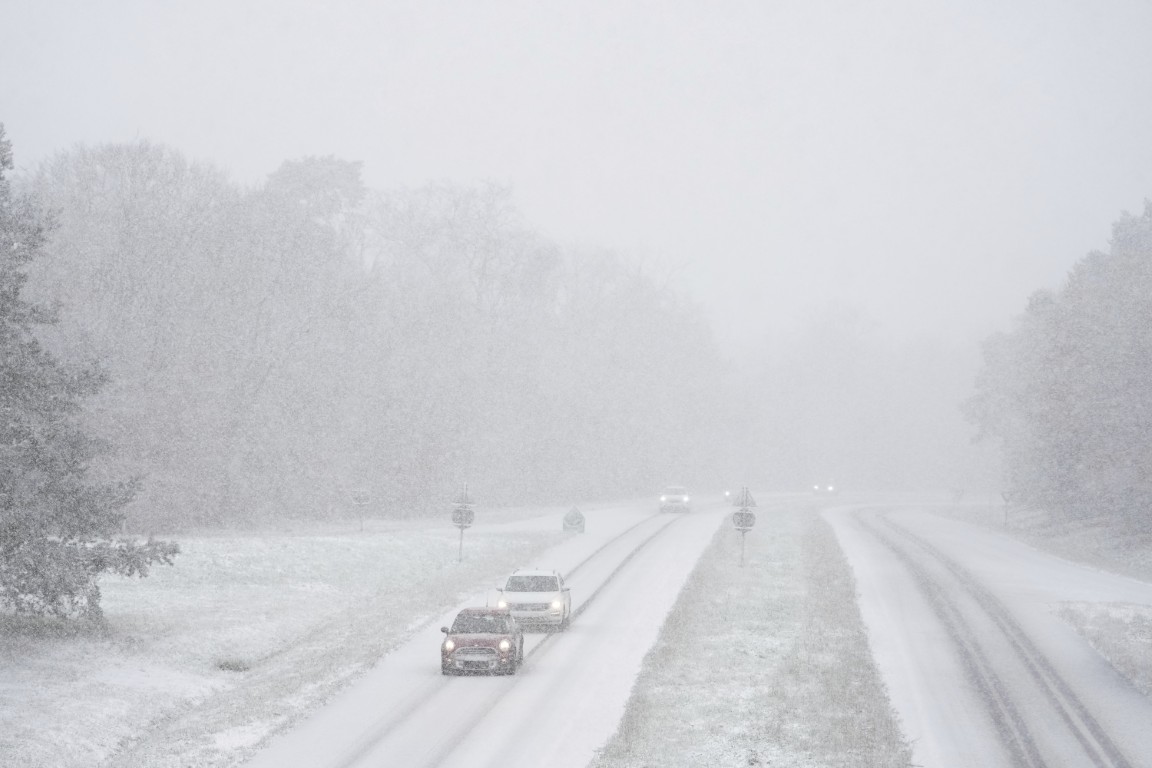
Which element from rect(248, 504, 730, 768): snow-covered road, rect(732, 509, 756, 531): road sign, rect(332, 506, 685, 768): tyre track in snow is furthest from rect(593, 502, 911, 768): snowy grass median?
rect(332, 506, 685, 768): tyre track in snow

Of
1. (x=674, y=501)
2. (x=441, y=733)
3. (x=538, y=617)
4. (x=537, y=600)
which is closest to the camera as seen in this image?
(x=441, y=733)

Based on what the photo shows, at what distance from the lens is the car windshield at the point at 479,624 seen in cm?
2259

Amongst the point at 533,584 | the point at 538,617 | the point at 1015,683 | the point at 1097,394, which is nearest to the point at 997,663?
the point at 1015,683

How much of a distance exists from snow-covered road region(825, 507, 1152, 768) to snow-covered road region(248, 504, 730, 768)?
223 inches

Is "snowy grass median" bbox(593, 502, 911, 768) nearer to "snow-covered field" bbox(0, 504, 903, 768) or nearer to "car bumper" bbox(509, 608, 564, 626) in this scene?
"snow-covered field" bbox(0, 504, 903, 768)

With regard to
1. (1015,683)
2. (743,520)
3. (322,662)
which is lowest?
(1015,683)

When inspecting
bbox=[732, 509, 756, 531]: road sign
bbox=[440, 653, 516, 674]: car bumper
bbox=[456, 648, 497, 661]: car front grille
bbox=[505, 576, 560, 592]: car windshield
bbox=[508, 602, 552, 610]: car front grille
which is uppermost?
bbox=[732, 509, 756, 531]: road sign

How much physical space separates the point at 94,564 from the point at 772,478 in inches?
4292

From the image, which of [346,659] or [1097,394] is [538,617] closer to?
[346,659]

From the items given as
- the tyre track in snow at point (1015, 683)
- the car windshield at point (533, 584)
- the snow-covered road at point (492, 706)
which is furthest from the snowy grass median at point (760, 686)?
the car windshield at point (533, 584)

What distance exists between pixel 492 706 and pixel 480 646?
245 cm

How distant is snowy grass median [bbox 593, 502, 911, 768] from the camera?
17703mm

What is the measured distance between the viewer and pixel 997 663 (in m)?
25.0

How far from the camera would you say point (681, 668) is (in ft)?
77.8
